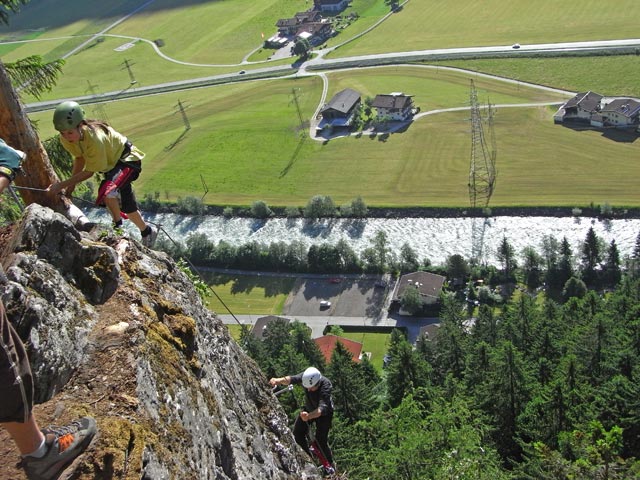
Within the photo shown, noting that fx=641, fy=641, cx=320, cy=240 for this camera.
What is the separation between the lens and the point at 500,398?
3119 centimetres

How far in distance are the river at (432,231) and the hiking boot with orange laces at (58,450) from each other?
2284 inches

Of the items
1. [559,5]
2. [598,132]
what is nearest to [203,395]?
[598,132]

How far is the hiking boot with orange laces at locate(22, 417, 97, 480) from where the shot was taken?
25.1ft

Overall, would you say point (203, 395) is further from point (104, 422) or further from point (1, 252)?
point (1, 252)

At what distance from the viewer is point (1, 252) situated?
10156mm

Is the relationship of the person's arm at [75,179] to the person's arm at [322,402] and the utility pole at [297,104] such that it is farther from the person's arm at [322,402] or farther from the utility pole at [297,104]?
the utility pole at [297,104]

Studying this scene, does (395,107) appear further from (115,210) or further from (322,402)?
(115,210)

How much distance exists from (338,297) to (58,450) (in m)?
55.2

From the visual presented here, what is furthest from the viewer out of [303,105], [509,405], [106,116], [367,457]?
[106,116]

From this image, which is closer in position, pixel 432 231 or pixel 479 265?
pixel 479 265

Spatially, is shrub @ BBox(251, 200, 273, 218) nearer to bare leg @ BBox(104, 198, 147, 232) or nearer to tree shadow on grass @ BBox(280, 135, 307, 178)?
tree shadow on grass @ BBox(280, 135, 307, 178)

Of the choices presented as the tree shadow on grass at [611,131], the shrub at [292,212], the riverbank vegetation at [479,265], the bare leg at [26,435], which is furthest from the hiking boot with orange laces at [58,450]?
the tree shadow on grass at [611,131]

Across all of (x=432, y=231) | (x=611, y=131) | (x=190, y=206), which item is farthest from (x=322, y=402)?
(x=611, y=131)

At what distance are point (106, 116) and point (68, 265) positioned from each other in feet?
355
